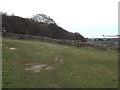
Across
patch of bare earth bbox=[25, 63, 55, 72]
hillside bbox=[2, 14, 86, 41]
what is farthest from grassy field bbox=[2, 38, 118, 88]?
hillside bbox=[2, 14, 86, 41]

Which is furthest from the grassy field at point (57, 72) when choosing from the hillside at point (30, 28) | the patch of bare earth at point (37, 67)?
the hillside at point (30, 28)

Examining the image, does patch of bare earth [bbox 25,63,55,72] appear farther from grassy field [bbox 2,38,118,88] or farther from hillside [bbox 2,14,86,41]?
hillside [bbox 2,14,86,41]

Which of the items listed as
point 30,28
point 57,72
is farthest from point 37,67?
point 30,28

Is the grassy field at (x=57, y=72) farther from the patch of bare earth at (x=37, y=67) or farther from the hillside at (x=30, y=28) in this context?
the hillside at (x=30, y=28)

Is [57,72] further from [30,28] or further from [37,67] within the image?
[30,28]

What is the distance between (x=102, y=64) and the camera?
39.2 feet

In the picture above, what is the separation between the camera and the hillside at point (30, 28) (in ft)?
74.2

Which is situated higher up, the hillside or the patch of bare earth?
the hillside

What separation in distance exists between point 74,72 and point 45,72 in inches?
55.0

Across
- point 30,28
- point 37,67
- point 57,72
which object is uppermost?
point 30,28

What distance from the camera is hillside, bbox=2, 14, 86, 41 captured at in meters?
22.6

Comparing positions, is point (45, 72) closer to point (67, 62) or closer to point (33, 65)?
point (33, 65)

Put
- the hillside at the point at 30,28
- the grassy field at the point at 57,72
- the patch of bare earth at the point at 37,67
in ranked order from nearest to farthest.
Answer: the grassy field at the point at 57,72 → the patch of bare earth at the point at 37,67 → the hillside at the point at 30,28

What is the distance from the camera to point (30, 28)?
80.3ft
